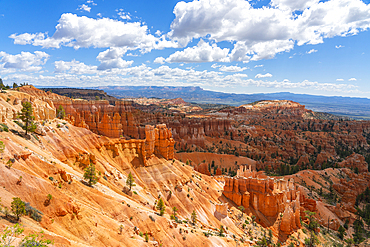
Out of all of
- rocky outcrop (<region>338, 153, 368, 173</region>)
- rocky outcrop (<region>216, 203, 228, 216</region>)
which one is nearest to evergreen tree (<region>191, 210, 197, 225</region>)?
rocky outcrop (<region>216, 203, 228, 216</region>)

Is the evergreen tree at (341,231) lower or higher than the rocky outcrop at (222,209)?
lower

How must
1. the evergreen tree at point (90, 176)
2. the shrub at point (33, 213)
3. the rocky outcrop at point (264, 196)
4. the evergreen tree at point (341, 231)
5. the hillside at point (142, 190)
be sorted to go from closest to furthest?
the shrub at point (33, 213)
the hillside at point (142, 190)
the evergreen tree at point (90, 176)
the rocky outcrop at point (264, 196)
the evergreen tree at point (341, 231)

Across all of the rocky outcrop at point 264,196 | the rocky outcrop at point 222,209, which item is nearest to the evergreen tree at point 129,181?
the rocky outcrop at point 222,209

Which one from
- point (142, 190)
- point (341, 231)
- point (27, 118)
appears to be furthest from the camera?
point (341, 231)

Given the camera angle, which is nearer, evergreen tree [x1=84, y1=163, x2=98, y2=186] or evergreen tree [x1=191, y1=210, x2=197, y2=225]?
evergreen tree [x1=84, y1=163, x2=98, y2=186]

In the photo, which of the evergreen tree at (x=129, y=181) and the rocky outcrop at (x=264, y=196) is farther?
the rocky outcrop at (x=264, y=196)

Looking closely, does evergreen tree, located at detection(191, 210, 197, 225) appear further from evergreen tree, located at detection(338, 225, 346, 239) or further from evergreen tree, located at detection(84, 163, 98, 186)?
evergreen tree, located at detection(338, 225, 346, 239)

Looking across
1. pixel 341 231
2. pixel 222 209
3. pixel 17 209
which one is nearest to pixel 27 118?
pixel 17 209

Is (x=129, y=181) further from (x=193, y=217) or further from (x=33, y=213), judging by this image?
(x=33, y=213)

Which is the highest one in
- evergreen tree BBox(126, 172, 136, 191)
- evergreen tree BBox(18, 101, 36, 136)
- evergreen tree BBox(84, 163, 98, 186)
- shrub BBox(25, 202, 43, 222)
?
evergreen tree BBox(18, 101, 36, 136)

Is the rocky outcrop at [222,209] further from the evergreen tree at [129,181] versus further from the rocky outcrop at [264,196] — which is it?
the evergreen tree at [129,181]

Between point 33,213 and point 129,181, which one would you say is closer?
point 33,213

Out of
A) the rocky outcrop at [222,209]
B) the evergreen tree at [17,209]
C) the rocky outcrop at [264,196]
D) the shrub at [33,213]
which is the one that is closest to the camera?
the evergreen tree at [17,209]

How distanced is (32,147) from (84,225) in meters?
11.6
